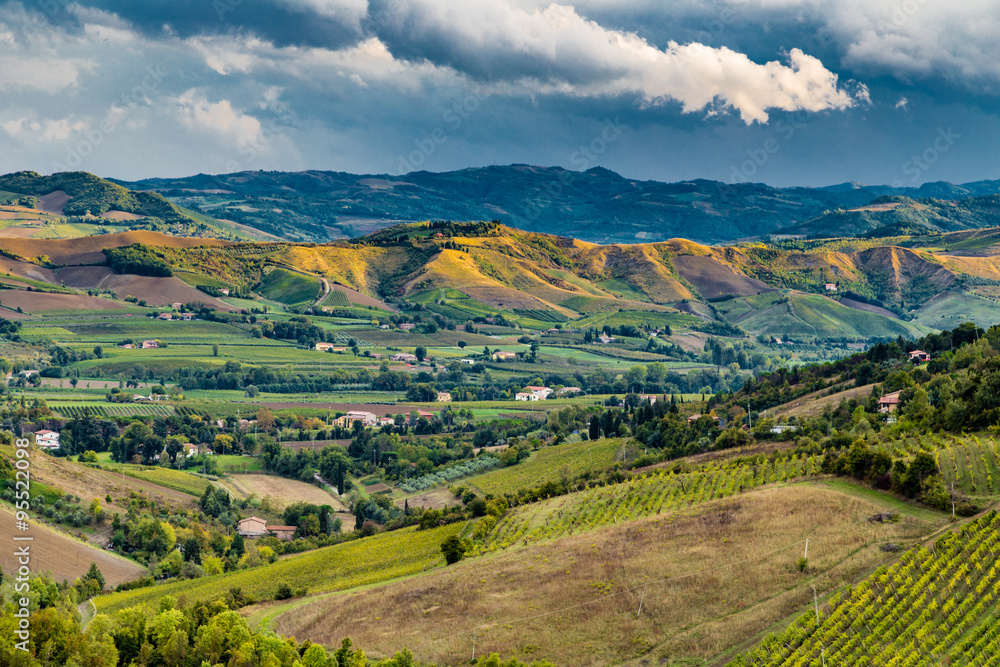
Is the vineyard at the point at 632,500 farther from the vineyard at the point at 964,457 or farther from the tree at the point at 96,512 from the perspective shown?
the tree at the point at 96,512

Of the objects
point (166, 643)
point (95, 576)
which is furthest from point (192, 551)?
point (166, 643)

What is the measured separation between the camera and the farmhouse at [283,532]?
96375 millimetres

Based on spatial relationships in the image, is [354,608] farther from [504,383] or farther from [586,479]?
[504,383]

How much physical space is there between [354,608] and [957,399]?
47976 millimetres

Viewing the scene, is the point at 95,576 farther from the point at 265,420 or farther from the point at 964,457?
the point at 265,420

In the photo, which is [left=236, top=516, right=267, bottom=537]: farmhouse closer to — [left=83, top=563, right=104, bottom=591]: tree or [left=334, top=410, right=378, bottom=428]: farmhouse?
[left=83, top=563, right=104, bottom=591]: tree

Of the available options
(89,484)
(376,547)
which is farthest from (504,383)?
(376,547)

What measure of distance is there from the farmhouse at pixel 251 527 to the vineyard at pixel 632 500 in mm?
31894

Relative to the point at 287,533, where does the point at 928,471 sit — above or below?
above

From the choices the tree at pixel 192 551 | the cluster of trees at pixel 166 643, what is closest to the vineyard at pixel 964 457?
the cluster of trees at pixel 166 643

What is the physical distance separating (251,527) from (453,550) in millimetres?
36826

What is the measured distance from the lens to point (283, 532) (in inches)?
3829

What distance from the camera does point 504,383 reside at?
19138cm

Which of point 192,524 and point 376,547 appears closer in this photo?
point 376,547
